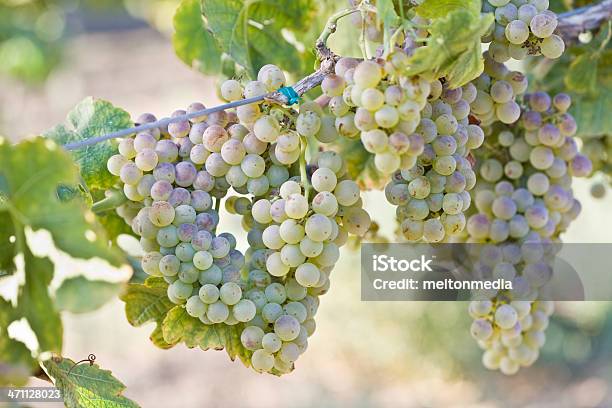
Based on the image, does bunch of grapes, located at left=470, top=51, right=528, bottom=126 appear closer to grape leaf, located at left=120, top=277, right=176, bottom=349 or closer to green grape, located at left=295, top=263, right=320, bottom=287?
green grape, located at left=295, top=263, right=320, bottom=287

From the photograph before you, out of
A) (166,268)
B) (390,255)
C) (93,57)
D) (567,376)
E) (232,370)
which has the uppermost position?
(166,268)

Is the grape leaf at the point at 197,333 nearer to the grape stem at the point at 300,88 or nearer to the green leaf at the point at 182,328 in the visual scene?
the green leaf at the point at 182,328

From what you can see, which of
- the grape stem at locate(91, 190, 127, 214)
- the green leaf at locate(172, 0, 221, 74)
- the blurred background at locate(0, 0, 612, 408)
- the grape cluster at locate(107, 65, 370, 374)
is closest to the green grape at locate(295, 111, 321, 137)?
the grape cluster at locate(107, 65, 370, 374)

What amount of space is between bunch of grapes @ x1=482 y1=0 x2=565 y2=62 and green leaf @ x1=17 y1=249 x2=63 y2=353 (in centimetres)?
42

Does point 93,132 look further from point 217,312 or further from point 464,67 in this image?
point 464,67

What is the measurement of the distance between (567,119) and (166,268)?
18.5 inches

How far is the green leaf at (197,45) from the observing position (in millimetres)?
912

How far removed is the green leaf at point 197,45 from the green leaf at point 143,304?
328 mm

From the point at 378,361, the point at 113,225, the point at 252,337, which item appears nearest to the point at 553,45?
the point at 252,337

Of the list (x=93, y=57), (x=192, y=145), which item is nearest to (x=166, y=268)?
(x=192, y=145)

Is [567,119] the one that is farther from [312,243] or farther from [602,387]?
[602,387]

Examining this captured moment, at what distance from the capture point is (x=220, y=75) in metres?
0.93

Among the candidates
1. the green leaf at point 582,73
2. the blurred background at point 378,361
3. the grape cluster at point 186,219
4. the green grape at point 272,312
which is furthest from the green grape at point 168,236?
the blurred background at point 378,361

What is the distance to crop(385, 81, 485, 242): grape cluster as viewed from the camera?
0.63 metres
